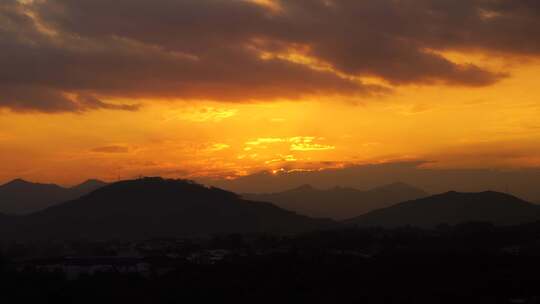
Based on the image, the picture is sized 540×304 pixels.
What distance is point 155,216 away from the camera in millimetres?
120500

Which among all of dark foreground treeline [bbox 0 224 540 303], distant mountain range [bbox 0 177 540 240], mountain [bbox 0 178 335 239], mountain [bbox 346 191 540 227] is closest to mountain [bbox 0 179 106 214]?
distant mountain range [bbox 0 177 540 240]

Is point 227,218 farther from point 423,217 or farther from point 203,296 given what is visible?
point 203,296

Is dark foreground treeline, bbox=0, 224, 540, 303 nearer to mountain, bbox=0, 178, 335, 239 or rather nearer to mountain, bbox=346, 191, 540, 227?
mountain, bbox=0, 178, 335, 239

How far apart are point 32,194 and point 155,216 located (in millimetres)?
67149

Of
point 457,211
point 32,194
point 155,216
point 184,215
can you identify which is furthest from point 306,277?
point 32,194

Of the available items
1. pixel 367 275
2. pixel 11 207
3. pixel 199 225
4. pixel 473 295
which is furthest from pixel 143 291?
pixel 11 207

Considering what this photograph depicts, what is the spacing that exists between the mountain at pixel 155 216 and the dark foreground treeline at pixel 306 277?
43.5 metres

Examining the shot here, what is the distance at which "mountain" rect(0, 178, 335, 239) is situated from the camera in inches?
4523

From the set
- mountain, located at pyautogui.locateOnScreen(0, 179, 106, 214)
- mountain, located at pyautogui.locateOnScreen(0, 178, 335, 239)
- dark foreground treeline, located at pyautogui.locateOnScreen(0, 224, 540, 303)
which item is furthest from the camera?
mountain, located at pyautogui.locateOnScreen(0, 179, 106, 214)

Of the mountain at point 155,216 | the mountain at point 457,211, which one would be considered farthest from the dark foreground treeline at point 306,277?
the mountain at point 457,211

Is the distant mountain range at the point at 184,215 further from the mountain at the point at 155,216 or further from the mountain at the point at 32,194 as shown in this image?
the mountain at the point at 32,194

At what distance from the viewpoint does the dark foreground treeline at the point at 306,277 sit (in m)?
43.3

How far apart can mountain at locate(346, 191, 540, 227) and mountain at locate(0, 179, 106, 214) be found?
7029cm

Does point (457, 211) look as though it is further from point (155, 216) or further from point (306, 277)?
point (306, 277)
